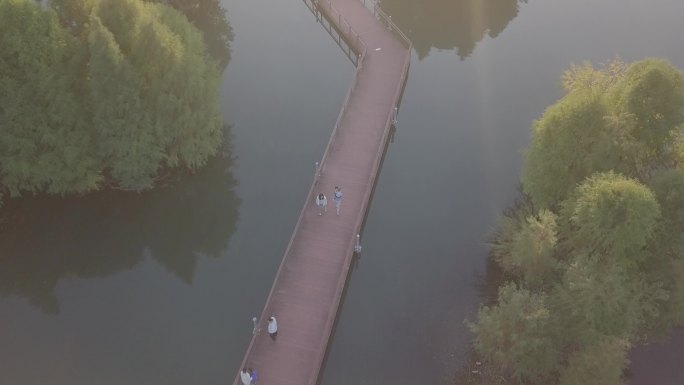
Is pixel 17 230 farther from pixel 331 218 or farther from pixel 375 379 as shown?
pixel 375 379

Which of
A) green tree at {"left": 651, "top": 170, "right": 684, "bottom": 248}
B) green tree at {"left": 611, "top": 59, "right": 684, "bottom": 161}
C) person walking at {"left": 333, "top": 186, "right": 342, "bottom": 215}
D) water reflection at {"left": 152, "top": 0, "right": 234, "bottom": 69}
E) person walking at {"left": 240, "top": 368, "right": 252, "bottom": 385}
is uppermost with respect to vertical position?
water reflection at {"left": 152, "top": 0, "right": 234, "bottom": 69}

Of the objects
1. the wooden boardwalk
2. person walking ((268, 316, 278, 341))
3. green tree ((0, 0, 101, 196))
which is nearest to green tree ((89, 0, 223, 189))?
green tree ((0, 0, 101, 196))

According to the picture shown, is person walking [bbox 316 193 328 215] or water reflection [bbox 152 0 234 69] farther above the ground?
water reflection [bbox 152 0 234 69]

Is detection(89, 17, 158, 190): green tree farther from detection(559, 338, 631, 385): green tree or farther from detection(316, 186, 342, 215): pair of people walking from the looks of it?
detection(559, 338, 631, 385): green tree

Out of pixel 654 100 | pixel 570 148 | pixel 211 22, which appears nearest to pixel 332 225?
pixel 570 148

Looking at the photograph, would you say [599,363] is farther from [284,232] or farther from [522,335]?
[284,232]

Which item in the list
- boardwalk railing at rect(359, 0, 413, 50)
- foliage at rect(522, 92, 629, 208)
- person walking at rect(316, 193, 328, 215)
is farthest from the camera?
boardwalk railing at rect(359, 0, 413, 50)

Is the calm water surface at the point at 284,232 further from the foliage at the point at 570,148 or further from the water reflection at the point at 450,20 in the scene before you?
the foliage at the point at 570,148

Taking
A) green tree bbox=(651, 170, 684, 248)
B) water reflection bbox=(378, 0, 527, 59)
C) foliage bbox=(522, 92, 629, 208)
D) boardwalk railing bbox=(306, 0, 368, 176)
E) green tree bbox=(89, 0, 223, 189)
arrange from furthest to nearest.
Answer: water reflection bbox=(378, 0, 527, 59) → boardwalk railing bbox=(306, 0, 368, 176) → green tree bbox=(89, 0, 223, 189) → foliage bbox=(522, 92, 629, 208) → green tree bbox=(651, 170, 684, 248)

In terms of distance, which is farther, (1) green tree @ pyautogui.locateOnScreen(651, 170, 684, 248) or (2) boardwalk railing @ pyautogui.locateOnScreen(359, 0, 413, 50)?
(2) boardwalk railing @ pyautogui.locateOnScreen(359, 0, 413, 50)
